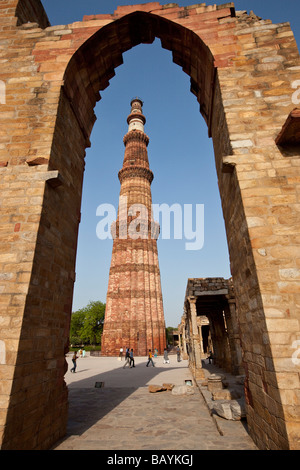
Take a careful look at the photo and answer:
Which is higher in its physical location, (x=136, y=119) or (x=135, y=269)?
(x=136, y=119)

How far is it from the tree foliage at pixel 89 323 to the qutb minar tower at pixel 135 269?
21.4 meters

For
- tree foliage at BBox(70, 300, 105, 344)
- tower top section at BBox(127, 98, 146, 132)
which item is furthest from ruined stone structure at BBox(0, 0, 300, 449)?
tree foliage at BBox(70, 300, 105, 344)

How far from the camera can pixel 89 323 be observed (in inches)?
1677

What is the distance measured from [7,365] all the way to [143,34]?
6990mm

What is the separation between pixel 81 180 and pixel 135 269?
1814 cm

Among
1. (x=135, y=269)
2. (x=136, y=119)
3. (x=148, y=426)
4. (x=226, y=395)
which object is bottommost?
(x=148, y=426)

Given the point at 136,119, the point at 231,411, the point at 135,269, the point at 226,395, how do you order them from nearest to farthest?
the point at 231,411
the point at 226,395
the point at 135,269
the point at 136,119

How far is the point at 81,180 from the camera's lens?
18.6 ft

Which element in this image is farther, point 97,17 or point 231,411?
point 97,17

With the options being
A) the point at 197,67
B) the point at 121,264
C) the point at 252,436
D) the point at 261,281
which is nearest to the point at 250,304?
the point at 261,281

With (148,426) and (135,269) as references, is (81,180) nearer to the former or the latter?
(148,426)

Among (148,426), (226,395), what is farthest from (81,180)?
(226,395)

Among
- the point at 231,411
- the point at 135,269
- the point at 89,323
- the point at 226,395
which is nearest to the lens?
the point at 231,411
